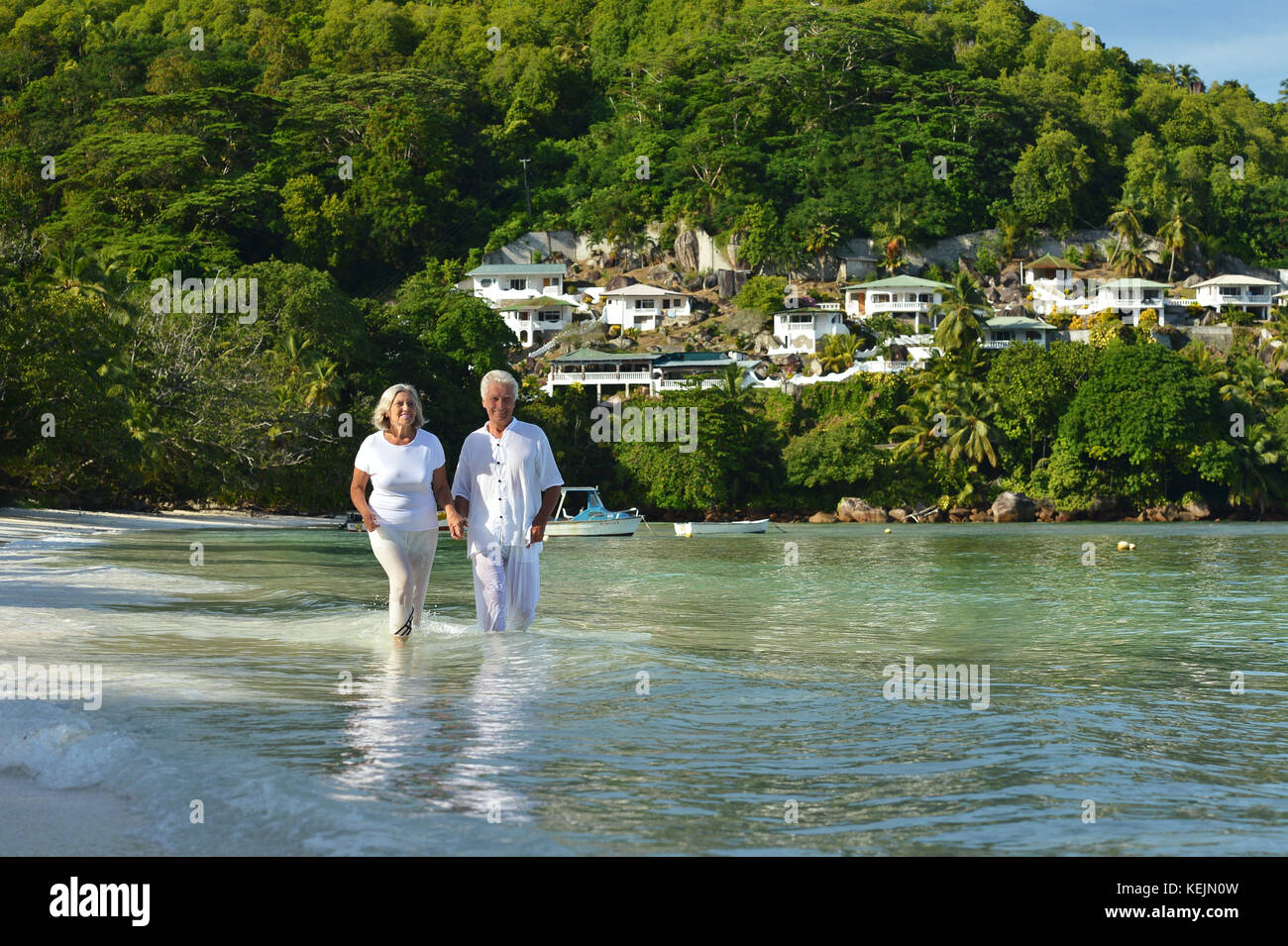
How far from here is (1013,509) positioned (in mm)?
63781

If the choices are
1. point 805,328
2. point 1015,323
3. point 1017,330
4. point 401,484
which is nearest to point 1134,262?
point 1017,330

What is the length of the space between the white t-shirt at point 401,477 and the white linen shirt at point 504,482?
0.87ft

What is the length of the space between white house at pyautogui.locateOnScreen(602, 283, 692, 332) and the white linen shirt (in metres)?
83.1

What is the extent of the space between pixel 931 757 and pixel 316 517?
4794cm

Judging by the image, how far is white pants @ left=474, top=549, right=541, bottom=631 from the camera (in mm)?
10109

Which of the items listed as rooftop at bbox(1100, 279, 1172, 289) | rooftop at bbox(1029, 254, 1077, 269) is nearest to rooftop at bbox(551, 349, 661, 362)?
rooftop at bbox(1100, 279, 1172, 289)

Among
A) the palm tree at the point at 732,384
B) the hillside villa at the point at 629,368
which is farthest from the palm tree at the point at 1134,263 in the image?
the palm tree at the point at 732,384

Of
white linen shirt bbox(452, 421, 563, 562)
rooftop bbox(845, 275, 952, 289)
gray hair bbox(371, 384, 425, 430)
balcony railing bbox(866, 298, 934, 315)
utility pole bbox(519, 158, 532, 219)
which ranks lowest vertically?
white linen shirt bbox(452, 421, 563, 562)

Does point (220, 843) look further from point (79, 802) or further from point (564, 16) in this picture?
point (564, 16)

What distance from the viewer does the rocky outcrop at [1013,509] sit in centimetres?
6366

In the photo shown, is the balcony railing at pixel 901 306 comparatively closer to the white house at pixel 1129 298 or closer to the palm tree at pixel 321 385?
the white house at pixel 1129 298

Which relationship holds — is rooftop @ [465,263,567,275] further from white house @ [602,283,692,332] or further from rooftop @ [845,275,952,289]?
rooftop @ [845,275,952,289]

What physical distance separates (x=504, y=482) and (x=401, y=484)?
83 centimetres
